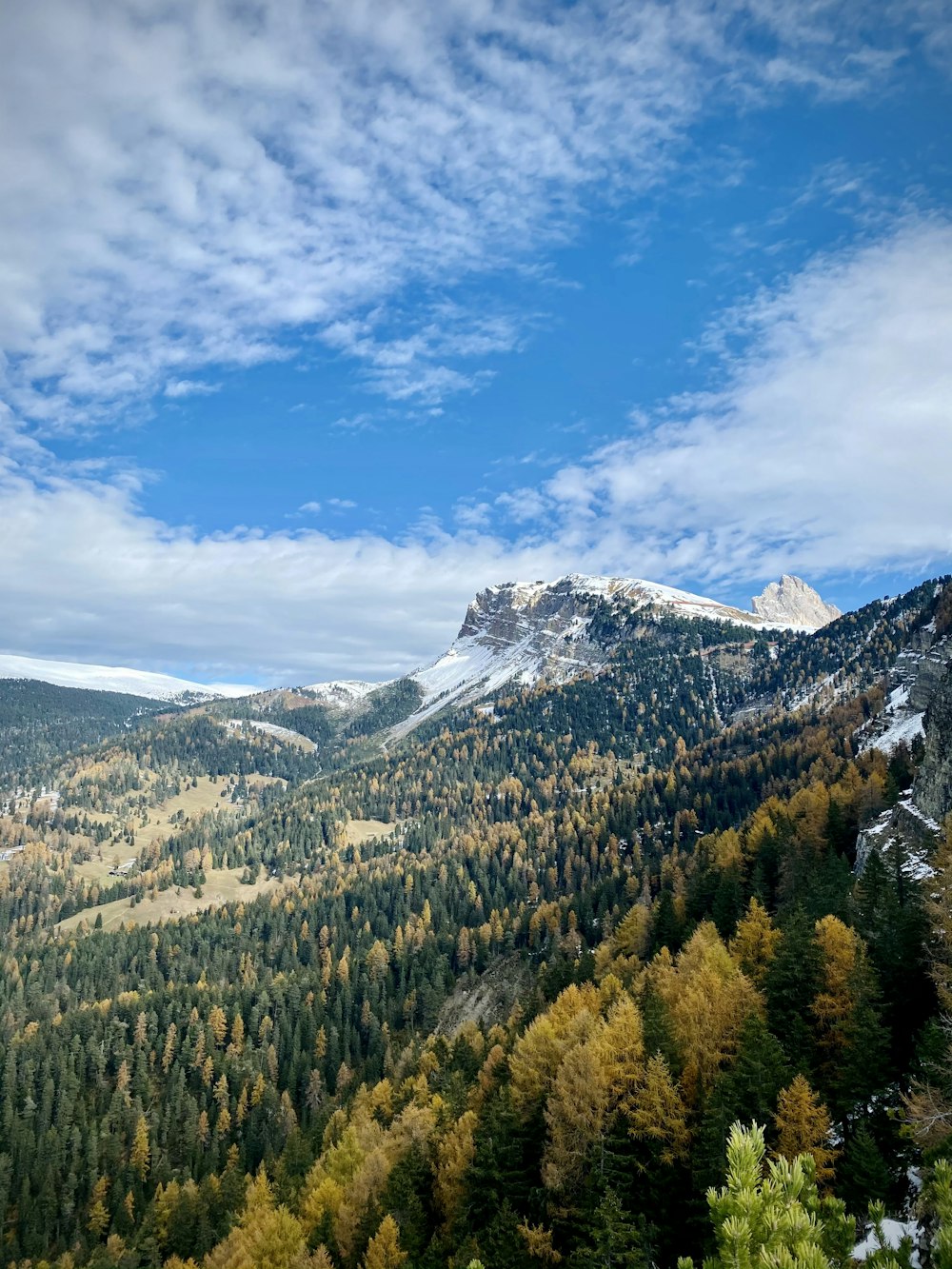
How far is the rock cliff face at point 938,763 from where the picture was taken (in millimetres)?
71250

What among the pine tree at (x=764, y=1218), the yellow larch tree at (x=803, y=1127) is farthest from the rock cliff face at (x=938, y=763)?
the pine tree at (x=764, y=1218)

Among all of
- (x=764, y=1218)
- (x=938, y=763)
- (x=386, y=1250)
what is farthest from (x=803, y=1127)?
(x=938, y=763)

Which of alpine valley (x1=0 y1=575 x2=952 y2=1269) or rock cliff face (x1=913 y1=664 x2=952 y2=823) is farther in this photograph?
rock cliff face (x1=913 y1=664 x2=952 y2=823)

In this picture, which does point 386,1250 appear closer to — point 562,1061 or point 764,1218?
point 562,1061

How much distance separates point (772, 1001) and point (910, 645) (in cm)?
14757

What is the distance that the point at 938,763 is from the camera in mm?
73250

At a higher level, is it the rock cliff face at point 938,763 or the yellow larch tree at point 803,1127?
the rock cliff face at point 938,763

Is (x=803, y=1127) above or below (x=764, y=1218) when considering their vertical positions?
below

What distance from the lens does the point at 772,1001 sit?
48500 millimetres

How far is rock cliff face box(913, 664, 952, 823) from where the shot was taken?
71.2m

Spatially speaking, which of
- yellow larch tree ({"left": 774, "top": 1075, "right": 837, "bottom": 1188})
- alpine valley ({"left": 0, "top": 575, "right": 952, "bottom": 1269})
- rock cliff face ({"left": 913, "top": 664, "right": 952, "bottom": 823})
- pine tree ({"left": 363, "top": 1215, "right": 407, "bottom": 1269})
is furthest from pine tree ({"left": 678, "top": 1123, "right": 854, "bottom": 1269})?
rock cliff face ({"left": 913, "top": 664, "right": 952, "bottom": 823})

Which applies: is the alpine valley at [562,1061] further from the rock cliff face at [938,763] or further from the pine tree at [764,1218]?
the rock cliff face at [938,763]

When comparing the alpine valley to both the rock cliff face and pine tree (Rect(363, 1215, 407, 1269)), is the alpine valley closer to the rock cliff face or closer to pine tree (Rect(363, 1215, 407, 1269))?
pine tree (Rect(363, 1215, 407, 1269))

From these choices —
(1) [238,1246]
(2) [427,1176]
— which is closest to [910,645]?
(2) [427,1176]
